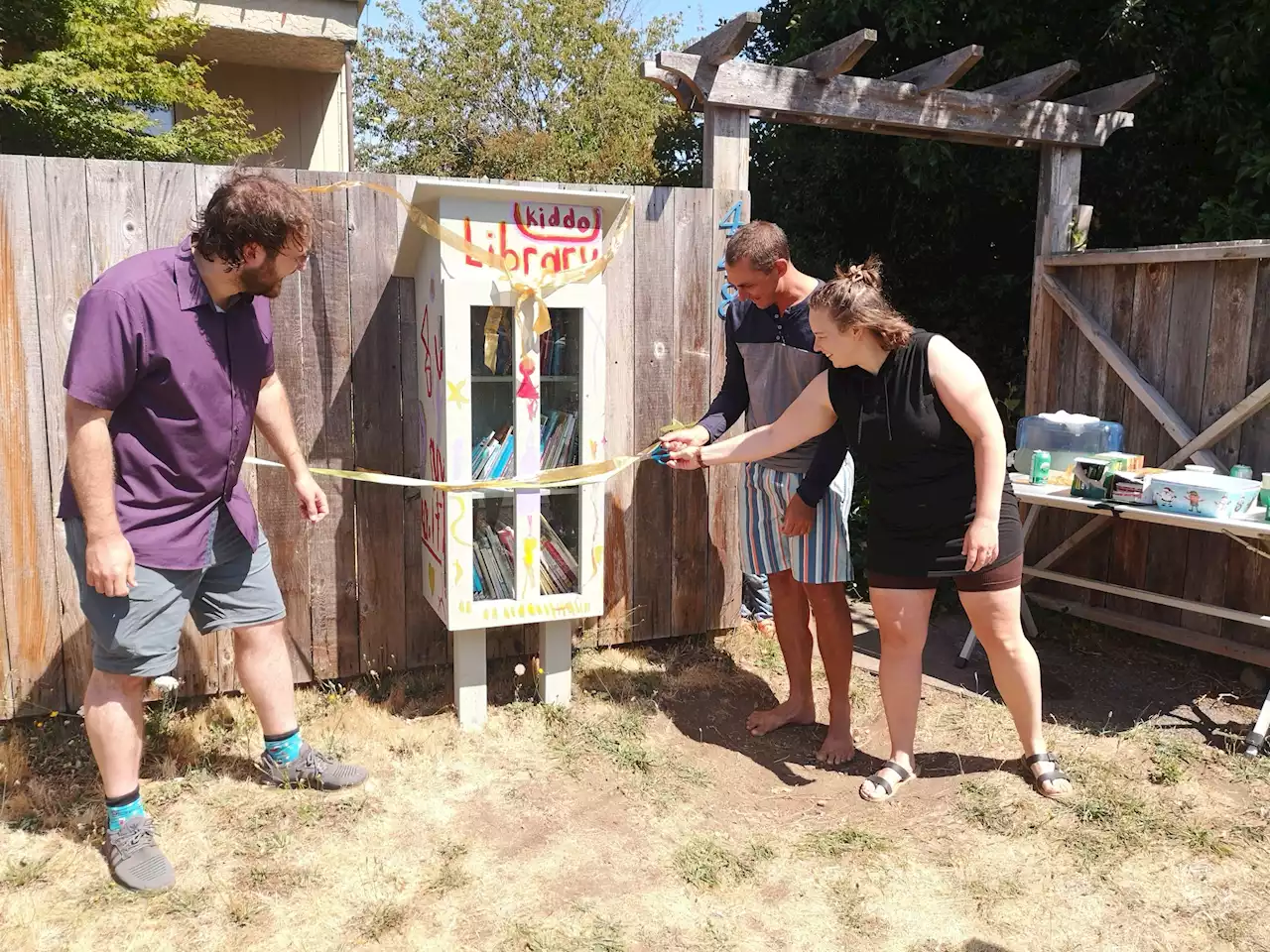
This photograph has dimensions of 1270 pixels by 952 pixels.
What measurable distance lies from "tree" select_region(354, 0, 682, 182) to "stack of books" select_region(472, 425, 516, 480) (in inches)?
765

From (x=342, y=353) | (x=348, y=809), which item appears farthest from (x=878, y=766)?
(x=342, y=353)

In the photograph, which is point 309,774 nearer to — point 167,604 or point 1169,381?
point 167,604

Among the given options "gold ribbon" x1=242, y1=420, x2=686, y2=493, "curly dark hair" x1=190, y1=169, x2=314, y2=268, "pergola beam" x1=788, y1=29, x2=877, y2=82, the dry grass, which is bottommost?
the dry grass

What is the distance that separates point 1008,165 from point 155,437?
602 centimetres

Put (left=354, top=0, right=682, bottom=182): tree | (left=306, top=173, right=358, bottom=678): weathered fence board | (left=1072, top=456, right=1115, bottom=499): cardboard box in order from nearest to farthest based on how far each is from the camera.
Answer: (left=306, top=173, right=358, bottom=678): weathered fence board → (left=1072, top=456, right=1115, bottom=499): cardboard box → (left=354, top=0, right=682, bottom=182): tree

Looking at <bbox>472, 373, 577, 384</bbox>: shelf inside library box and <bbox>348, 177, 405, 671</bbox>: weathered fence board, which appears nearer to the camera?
<bbox>472, 373, 577, 384</bbox>: shelf inside library box

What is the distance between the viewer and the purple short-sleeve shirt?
2.56 meters

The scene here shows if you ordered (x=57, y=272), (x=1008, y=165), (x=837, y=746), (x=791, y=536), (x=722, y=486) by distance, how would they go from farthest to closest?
(x=1008, y=165), (x=722, y=486), (x=837, y=746), (x=791, y=536), (x=57, y=272)

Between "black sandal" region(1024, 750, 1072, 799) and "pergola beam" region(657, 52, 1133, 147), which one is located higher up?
"pergola beam" region(657, 52, 1133, 147)

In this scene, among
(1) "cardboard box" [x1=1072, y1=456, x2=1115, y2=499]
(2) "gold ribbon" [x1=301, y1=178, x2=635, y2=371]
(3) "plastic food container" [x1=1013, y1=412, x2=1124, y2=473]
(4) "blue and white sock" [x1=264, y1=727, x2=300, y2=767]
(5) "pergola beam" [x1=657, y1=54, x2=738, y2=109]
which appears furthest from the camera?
(3) "plastic food container" [x1=1013, y1=412, x2=1124, y2=473]

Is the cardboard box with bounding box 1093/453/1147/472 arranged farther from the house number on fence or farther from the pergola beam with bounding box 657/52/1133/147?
the pergola beam with bounding box 657/52/1133/147

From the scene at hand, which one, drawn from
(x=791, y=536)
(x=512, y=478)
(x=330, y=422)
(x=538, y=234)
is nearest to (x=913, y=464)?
(x=791, y=536)

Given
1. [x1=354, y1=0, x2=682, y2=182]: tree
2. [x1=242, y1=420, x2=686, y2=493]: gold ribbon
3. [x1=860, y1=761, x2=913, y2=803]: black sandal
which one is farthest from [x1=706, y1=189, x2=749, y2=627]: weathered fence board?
[x1=354, y1=0, x2=682, y2=182]: tree

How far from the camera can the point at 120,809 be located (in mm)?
2799
